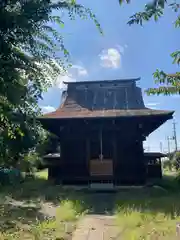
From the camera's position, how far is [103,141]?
1124cm

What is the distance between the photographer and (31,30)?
404 cm

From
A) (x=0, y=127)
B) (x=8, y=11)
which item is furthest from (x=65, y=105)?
(x=8, y=11)

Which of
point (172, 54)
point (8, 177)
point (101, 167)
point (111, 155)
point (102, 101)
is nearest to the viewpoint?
point (172, 54)

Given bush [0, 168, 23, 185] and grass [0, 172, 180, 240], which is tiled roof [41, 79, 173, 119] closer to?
grass [0, 172, 180, 240]

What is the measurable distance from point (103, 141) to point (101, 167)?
132 cm

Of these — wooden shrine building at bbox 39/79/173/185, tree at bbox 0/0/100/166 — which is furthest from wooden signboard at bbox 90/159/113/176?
tree at bbox 0/0/100/166

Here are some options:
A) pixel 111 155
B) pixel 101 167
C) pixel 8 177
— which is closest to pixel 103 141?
pixel 111 155

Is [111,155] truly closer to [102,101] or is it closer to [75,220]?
[102,101]

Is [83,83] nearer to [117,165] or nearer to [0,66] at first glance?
[117,165]

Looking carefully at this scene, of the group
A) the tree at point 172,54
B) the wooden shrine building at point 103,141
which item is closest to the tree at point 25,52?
the tree at point 172,54

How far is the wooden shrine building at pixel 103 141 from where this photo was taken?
1000 centimetres

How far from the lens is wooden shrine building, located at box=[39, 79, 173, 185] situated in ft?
32.8

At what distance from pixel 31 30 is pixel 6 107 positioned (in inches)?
51.8

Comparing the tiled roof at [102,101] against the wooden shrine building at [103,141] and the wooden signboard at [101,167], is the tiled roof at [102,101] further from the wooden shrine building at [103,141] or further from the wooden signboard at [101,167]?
the wooden signboard at [101,167]
